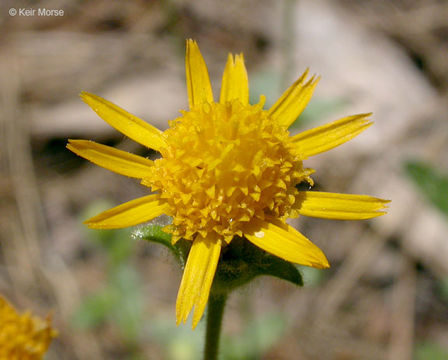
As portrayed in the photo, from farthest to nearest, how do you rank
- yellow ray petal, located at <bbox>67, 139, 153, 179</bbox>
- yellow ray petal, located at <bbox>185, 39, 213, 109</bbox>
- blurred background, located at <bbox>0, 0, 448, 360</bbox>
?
blurred background, located at <bbox>0, 0, 448, 360</bbox> < yellow ray petal, located at <bbox>185, 39, 213, 109</bbox> < yellow ray petal, located at <bbox>67, 139, 153, 179</bbox>

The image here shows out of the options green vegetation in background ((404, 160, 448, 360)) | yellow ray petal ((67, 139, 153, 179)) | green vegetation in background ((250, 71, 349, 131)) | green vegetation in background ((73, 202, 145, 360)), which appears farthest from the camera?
green vegetation in background ((73, 202, 145, 360))

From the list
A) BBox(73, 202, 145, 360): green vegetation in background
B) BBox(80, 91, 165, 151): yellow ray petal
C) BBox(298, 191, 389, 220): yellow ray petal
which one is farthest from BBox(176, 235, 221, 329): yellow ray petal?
BBox(73, 202, 145, 360): green vegetation in background

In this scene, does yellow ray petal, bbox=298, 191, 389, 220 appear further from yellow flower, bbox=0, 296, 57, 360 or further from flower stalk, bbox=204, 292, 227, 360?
yellow flower, bbox=0, 296, 57, 360

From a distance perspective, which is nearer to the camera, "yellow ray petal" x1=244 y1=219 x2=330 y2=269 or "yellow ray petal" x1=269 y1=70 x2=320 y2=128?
"yellow ray petal" x1=244 y1=219 x2=330 y2=269

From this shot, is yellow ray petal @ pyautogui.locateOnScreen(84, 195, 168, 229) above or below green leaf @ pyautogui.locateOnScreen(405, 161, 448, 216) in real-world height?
above

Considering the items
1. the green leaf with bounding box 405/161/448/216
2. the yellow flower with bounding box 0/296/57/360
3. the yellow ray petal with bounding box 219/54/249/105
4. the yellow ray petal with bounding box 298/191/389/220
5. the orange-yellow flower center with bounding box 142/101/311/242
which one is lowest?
the green leaf with bounding box 405/161/448/216

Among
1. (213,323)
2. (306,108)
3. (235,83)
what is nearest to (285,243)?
(213,323)

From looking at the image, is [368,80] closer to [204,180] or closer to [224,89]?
[224,89]
